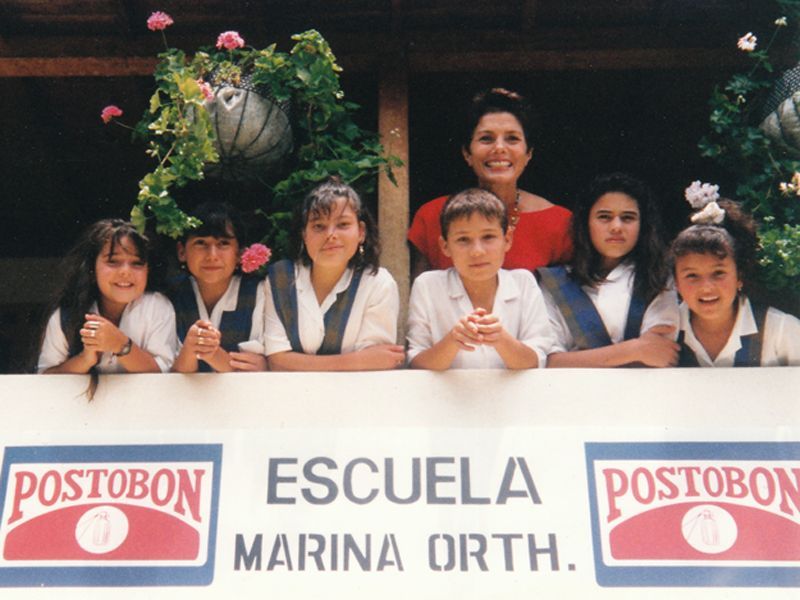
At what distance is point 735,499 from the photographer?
325 centimetres

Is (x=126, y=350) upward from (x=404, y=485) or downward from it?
upward

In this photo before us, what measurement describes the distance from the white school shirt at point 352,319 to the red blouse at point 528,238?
1.35 ft

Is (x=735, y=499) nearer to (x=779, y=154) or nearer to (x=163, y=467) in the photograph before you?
(x=779, y=154)

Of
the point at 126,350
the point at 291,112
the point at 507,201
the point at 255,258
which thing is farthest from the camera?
the point at 507,201

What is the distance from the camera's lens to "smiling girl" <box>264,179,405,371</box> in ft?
12.0

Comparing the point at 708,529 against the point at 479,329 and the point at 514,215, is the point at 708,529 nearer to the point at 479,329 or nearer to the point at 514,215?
the point at 479,329

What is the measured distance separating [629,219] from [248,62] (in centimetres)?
165

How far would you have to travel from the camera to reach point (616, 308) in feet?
12.4

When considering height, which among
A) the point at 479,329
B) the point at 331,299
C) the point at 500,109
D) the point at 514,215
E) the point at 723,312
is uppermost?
the point at 500,109

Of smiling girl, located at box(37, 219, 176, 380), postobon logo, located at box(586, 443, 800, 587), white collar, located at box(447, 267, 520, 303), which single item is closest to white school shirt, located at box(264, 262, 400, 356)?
white collar, located at box(447, 267, 520, 303)

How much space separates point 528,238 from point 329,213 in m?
0.89

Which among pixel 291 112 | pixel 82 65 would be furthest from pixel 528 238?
pixel 82 65

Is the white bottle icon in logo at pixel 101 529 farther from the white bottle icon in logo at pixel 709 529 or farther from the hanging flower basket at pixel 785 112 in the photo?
→ the hanging flower basket at pixel 785 112

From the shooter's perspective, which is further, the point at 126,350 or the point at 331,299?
the point at 331,299
